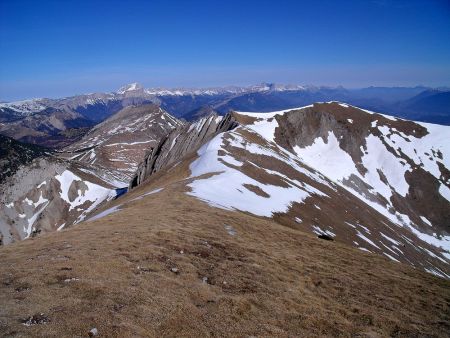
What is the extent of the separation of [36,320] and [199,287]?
8112mm

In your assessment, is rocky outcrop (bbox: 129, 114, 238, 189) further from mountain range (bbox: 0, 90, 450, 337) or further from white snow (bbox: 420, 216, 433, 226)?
white snow (bbox: 420, 216, 433, 226)

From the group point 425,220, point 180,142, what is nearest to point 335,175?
point 425,220

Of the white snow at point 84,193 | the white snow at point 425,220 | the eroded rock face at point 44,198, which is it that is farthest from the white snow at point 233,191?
the white snow at point 84,193

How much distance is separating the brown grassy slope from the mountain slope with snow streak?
1607cm

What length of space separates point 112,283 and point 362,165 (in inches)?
5259

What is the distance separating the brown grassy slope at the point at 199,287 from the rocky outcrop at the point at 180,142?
88.2 metres

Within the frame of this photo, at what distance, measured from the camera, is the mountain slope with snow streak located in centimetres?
5559

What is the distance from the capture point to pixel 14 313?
13.8 metres

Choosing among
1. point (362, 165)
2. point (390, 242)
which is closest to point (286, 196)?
point (390, 242)

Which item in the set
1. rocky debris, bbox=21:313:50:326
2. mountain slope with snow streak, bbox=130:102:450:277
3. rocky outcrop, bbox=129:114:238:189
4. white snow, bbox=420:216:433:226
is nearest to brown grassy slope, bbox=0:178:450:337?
rocky debris, bbox=21:313:50:326

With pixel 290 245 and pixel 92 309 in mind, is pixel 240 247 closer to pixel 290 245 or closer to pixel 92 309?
pixel 290 245

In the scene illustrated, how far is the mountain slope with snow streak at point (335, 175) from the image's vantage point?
182 ft

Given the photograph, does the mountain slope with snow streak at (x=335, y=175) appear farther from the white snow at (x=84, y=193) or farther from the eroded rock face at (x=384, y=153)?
the white snow at (x=84, y=193)

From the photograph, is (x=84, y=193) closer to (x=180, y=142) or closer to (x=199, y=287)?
(x=180, y=142)
